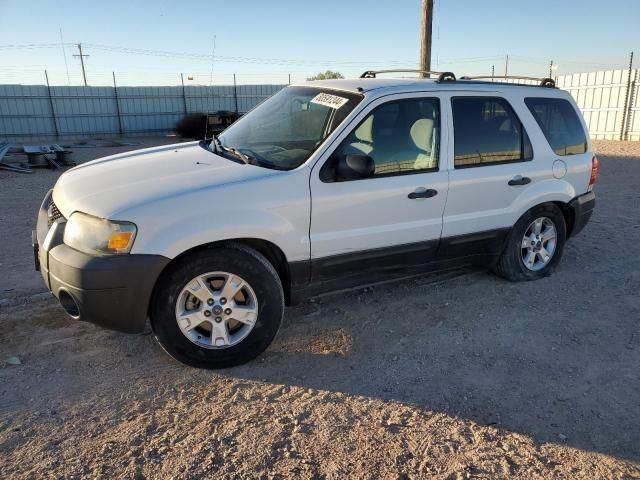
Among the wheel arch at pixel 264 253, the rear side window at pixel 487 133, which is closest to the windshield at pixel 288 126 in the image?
the wheel arch at pixel 264 253

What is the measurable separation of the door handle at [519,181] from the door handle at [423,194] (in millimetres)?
890

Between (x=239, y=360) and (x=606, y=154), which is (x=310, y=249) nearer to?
(x=239, y=360)

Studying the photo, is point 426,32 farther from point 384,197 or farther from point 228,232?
point 228,232

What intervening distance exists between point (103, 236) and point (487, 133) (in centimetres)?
316

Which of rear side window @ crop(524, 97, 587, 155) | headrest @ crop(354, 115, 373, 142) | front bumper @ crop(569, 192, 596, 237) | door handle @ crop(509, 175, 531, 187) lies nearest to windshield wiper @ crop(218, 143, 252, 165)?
headrest @ crop(354, 115, 373, 142)

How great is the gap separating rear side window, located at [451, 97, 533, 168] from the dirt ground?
124 cm

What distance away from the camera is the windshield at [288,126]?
381cm

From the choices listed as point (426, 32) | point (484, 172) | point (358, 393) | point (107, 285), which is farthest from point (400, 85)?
point (426, 32)

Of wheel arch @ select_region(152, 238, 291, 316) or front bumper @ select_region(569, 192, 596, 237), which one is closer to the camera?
wheel arch @ select_region(152, 238, 291, 316)

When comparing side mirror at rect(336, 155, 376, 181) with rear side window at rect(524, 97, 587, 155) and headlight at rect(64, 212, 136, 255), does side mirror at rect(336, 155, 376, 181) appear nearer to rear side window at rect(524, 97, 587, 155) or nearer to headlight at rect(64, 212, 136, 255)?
headlight at rect(64, 212, 136, 255)

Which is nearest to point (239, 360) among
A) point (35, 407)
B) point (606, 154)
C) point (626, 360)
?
point (35, 407)

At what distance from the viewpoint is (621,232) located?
22.2 ft

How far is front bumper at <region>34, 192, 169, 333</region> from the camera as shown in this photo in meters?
3.07

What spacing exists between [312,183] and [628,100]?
20787 millimetres
